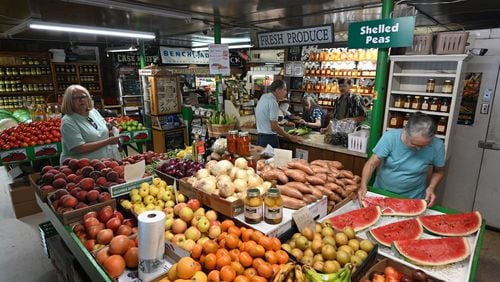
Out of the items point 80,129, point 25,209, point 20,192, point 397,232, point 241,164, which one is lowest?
point 25,209

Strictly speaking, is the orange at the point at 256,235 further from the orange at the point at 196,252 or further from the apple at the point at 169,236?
the apple at the point at 169,236

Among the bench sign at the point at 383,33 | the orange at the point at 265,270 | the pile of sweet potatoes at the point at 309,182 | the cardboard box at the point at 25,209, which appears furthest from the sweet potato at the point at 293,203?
the cardboard box at the point at 25,209

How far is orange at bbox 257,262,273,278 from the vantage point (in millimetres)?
1480

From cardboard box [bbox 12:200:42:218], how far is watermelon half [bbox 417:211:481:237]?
549 cm

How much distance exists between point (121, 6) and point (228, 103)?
9.11ft

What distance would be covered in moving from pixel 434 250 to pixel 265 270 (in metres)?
1.07

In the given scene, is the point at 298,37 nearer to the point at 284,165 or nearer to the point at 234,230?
the point at 284,165

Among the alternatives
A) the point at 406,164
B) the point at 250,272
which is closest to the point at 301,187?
the point at 250,272

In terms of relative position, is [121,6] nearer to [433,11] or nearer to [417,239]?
[417,239]

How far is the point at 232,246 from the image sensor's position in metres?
1.66

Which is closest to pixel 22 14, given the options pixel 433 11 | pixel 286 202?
pixel 286 202

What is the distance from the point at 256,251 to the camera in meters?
1.58

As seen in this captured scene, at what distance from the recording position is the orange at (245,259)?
1540mm

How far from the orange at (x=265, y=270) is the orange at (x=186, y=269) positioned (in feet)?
1.09
